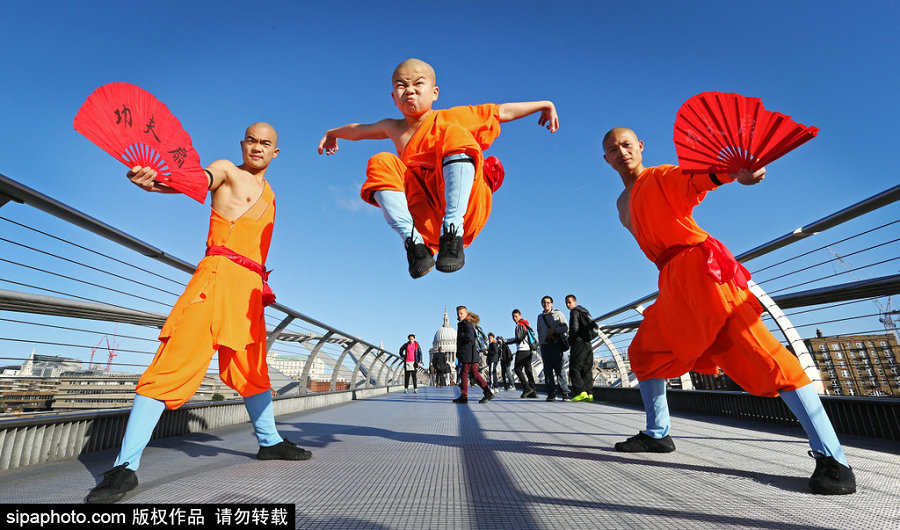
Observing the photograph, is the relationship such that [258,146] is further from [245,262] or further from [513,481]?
[513,481]

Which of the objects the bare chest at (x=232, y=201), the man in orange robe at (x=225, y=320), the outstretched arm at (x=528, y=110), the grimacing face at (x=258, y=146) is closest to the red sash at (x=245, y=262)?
the man in orange robe at (x=225, y=320)

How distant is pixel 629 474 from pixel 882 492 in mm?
777

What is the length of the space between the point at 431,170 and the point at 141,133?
1.18 m

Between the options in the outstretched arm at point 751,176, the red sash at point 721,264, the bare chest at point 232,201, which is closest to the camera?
the outstretched arm at point 751,176

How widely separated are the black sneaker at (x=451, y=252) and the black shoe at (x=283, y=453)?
1246 millimetres

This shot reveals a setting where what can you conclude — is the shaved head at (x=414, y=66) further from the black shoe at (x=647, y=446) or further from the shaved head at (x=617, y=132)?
the black shoe at (x=647, y=446)

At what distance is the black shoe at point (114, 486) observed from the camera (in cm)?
134

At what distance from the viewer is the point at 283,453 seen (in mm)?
2092

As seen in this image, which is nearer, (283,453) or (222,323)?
(222,323)

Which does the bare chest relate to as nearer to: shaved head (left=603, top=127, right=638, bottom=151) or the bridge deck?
the bridge deck

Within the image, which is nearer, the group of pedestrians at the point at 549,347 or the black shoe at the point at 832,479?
the black shoe at the point at 832,479

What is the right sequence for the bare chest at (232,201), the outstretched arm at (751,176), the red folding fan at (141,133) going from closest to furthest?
the red folding fan at (141,133) → the outstretched arm at (751,176) → the bare chest at (232,201)

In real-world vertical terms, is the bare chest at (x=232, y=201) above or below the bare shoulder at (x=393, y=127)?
below

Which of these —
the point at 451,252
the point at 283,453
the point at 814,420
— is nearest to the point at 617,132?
the point at 451,252
